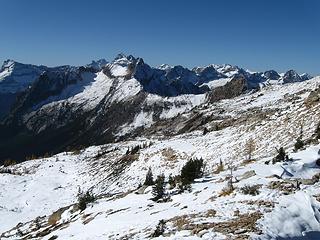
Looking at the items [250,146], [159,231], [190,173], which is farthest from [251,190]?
[250,146]

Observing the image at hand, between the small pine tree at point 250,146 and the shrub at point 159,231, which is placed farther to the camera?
the small pine tree at point 250,146

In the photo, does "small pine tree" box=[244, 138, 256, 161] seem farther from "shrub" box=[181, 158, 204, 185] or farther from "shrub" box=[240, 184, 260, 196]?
"shrub" box=[240, 184, 260, 196]

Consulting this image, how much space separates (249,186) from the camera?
77.7 feet

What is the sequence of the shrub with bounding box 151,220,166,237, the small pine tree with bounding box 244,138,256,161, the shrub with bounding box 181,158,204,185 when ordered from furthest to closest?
the small pine tree with bounding box 244,138,256,161
the shrub with bounding box 181,158,204,185
the shrub with bounding box 151,220,166,237

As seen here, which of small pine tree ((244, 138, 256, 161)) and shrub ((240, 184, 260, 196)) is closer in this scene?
shrub ((240, 184, 260, 196))

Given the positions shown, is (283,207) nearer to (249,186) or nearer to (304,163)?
(249,186)

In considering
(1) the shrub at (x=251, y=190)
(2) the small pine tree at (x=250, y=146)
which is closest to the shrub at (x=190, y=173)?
(1) the shrub at (x=251, y=190)

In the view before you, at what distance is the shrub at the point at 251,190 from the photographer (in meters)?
22.4

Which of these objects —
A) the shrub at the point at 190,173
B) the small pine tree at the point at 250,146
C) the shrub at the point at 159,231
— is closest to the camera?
the shrub at the point at 159,231

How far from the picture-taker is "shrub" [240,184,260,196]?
73.5 ft

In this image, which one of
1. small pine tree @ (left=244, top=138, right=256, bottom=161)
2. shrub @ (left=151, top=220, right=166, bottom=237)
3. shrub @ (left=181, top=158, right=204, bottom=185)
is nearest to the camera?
shrub @ (left=151, top=220, right=166, bottom=237)

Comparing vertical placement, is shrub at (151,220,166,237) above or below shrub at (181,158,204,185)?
below

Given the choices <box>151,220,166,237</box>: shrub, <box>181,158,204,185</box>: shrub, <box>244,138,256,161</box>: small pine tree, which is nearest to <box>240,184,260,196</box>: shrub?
<box>151,220,166,237</box>: shrub

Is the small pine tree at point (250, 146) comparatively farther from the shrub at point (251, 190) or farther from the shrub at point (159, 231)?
the shrub at point (159, 231)
